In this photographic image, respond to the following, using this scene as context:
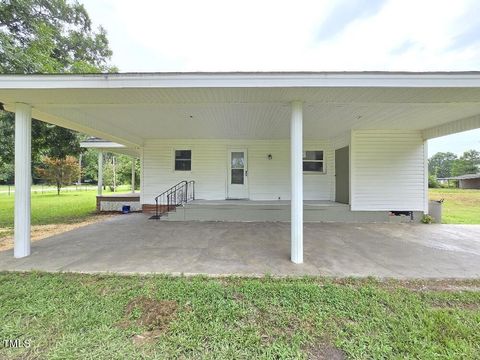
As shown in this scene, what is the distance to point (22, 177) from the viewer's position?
4.14m

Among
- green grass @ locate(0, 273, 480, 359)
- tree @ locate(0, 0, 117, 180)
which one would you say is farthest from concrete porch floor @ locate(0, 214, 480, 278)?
tree @ locate(0, 0, 117, 180)

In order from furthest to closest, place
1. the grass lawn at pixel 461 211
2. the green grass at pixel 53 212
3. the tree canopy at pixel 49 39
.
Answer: the grass lawn at pixel 461 211 → the green grass at pixel 53 212 → the tree canopy at pixel 49 39

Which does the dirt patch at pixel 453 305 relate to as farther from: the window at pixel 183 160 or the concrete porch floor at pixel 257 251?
the window at pixel 183 160

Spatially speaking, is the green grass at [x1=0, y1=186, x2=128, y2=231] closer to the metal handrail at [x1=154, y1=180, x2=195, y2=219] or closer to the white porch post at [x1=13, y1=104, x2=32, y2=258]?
the metal handrail at [x1=154, y1=180, x2=195, y2=219]

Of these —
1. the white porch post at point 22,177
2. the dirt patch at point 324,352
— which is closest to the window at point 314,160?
the dirt patch at point 324,352

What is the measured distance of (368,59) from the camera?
14.9 metres

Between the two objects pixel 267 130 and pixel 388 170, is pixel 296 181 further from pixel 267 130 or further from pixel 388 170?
pixel 388 170

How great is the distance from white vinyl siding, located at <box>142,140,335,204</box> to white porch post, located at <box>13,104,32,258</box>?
16.3 ft

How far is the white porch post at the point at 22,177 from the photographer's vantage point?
411cm

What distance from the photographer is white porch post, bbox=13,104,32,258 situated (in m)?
4.11

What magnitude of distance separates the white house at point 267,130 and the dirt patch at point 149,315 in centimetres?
210

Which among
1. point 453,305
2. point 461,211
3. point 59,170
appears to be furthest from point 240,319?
point 59,170

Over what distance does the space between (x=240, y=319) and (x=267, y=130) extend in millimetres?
5742

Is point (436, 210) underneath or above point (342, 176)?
underneath
